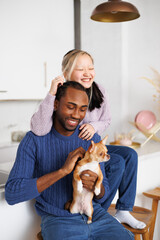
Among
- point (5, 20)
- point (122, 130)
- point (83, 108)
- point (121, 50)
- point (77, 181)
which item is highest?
point (5, 20)

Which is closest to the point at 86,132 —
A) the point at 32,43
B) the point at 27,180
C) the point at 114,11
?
the point at 27,180

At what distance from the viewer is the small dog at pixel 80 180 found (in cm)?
110

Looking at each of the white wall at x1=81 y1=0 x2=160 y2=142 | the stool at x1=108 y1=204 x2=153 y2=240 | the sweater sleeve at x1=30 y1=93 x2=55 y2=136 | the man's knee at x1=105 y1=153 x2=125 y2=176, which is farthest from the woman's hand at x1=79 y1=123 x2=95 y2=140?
the white wall at x1=81 y1=0 x2=160 y2=142

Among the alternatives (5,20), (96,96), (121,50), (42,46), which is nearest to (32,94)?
(42,46)

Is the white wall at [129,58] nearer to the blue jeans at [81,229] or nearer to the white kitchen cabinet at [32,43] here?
the white kitchen cabinet at [32,43]

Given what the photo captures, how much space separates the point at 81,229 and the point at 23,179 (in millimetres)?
300

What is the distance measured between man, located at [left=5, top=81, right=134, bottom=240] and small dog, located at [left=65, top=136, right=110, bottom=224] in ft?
0.07

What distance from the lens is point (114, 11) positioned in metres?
1.83

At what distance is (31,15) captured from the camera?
2.86 metres

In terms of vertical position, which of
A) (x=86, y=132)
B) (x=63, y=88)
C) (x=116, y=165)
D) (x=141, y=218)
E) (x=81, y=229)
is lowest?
(x=141, y=218)

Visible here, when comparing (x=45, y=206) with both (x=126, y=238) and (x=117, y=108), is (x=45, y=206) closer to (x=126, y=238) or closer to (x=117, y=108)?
(x=126, y=238)

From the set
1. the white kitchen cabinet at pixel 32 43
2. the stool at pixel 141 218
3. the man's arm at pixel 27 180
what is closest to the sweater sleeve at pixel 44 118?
the man's arm at pixel 27 180

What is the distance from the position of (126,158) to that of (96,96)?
0.37m

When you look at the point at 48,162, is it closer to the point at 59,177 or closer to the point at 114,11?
the point at 59,177
